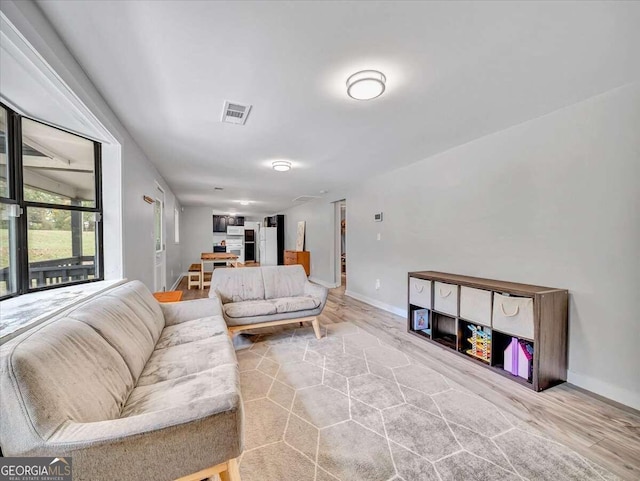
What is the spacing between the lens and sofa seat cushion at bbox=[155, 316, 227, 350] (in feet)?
6.37

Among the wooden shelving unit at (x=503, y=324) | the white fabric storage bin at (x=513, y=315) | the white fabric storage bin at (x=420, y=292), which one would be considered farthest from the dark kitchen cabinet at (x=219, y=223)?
the white fabric storage bin at (x=513, y=315)

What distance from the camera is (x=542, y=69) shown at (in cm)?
171

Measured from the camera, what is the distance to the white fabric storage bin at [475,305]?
7.95ft

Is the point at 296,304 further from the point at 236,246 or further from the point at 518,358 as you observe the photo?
the point at 236,246

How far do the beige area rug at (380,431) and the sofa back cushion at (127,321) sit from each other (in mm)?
793

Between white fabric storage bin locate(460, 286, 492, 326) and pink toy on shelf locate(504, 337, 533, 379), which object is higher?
white fabric storage bin locate(460, 286, 492, 326)

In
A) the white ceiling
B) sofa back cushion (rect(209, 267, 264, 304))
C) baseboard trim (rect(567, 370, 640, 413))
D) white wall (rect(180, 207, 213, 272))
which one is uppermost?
the white ceiling

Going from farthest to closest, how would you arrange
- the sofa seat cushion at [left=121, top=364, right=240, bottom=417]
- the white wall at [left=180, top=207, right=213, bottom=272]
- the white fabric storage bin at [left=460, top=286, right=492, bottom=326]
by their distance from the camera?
1. the white wall at [left=180, top=207, right=213, bottom=272]
2. the white fabric storage bin at [left=460, top=286, right=492, bottom=326]
3. the sofa seat cushion at [left=121, top=364, right=240, bottom=417]

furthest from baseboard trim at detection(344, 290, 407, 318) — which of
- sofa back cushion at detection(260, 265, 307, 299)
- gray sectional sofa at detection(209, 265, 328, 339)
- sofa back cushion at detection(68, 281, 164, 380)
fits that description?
sofa back cushion at detection(68, 281, 164, 380)

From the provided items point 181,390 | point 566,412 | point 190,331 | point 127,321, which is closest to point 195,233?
point 190,331

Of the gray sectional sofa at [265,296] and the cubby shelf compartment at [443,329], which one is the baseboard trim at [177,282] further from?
the cubby shelf compartment at [443,329]

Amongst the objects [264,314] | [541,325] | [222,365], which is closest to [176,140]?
[264,314]

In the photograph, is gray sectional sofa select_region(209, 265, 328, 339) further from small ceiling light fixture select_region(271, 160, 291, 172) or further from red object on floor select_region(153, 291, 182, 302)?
small ceiling light fixture select_region(271, 160, 291, 172)

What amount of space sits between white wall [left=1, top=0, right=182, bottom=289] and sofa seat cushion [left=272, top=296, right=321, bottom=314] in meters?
1.53
